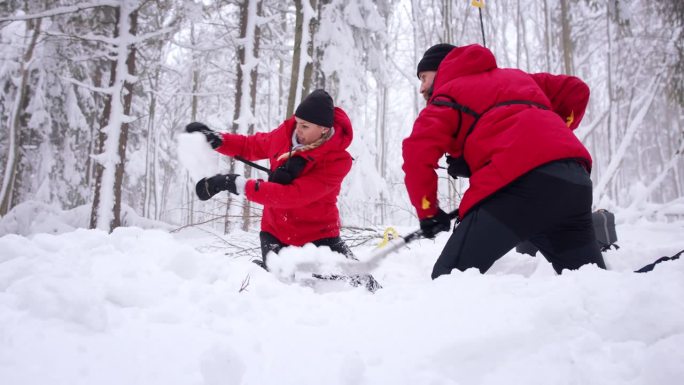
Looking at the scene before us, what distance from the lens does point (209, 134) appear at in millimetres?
3465

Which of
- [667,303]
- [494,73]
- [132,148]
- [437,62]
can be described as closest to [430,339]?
[667,303]

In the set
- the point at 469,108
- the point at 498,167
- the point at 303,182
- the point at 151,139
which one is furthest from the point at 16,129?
the point at 498,167

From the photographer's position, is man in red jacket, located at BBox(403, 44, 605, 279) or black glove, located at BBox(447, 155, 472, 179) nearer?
man in red jacket, located at BBox(403, 44, 605, 279)

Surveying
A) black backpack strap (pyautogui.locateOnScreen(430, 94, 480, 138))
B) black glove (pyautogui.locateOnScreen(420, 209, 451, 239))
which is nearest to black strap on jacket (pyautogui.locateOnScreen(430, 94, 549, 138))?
black backpack strap (pyautogui.locateOnScreen(430, 94, 480, 138))

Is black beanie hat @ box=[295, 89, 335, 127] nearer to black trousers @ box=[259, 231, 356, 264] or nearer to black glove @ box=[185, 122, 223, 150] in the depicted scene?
black glove @ box=[185, 122, 223, 150]

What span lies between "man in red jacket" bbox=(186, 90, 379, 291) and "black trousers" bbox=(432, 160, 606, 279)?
1.07 meters

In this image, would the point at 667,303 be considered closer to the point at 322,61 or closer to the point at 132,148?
the point at 322,61

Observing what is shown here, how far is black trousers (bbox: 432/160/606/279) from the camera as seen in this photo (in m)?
1.94

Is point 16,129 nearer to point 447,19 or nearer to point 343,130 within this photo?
point 343,130

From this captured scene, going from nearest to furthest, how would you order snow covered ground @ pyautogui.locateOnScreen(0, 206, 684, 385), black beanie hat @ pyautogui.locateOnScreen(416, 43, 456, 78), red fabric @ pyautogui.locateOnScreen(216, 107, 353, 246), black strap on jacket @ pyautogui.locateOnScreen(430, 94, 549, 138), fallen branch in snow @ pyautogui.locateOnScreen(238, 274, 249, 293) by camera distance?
snow covered ground @ pyautogui.locateOnScreen(0, 206, 684, 385) → fallen branch in snow @ pyautogui.locateOnScreen(238, 274, 249, 293) → black strap on jacket @ pyautogui.locateOnScreen(430, 94, 549, 138) → black beanie hat @ pyautogui.locateOnScreen(416, 43, 456, 78) → red fabric @ pyautogui.locateOnScreen(216, 107, 353, 246)

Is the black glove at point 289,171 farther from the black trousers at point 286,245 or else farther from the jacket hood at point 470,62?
the jacket hood at point 470,62

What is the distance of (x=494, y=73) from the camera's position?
2.23 meters

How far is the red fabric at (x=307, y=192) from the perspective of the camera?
2984mm

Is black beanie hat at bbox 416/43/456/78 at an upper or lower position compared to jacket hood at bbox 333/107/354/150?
upper
